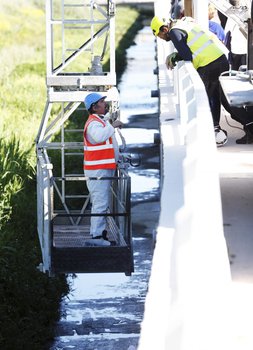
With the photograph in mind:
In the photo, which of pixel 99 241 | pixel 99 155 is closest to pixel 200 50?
pixel 99 155

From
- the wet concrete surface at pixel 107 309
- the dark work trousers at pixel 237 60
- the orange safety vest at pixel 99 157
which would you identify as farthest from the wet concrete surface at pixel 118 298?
the dark work trousers at pixel 237 60

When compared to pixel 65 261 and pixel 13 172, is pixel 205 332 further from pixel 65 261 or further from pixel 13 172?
pixel 13 172

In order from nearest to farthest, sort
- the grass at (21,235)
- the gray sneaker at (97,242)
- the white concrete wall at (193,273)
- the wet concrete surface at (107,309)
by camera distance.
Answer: the white concrete wall at (193,273) → the gray sneaker at (97,242) → the grass at (21,235) → the wet concrete surface at (107,309)

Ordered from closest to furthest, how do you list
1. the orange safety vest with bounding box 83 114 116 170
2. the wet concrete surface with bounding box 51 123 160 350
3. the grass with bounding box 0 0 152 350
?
1. the orange safety vest with bounding box 83 114 116 170
2. the grass with bounding box 0 0 152 350
3. the wet concrete surface with bounding box 51 123 160 350

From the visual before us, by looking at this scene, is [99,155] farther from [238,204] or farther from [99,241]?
[238,204]

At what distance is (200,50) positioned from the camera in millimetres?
13000

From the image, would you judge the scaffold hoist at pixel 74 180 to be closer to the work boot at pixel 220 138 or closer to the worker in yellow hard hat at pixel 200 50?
the worker in yellow hard hat at pixel 200 50

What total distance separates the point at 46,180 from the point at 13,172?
20.7ft

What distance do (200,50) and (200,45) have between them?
0.06 m

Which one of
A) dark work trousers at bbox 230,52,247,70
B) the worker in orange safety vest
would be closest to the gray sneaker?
the worker in orange safety vest

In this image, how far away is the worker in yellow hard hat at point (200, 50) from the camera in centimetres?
1273

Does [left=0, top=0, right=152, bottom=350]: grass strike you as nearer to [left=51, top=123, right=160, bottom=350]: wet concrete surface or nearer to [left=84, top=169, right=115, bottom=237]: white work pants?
[left=51, top=123, right=160, bottom=350]: wet concrete surface

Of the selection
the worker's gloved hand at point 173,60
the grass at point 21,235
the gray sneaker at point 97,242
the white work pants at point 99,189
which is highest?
the worker's gloved hand at point 173,60

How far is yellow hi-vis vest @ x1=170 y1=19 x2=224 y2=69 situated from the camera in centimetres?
1291
